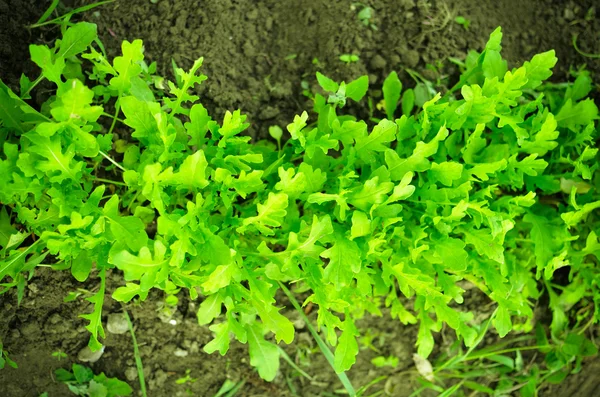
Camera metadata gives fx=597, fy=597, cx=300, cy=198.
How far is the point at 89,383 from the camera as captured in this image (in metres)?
1.91

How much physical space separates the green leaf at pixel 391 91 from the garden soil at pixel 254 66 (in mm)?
122

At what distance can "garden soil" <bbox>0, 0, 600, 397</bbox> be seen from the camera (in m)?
1.86

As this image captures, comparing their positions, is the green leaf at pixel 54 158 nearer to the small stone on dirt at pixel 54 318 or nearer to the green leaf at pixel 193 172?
the green leaf at pixel 193 172

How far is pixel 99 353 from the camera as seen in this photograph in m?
1.92

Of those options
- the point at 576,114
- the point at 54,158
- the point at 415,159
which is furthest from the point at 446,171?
the point at 54,158

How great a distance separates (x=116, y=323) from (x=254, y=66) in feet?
3.13

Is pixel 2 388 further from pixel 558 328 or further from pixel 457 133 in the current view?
pixel 558 328

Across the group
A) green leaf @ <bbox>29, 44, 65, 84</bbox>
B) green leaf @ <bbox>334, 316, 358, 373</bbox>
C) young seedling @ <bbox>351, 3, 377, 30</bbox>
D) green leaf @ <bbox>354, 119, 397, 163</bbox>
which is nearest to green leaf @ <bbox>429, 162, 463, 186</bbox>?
green leaf @ <bbox>354, 119, 397, 163</bbox>

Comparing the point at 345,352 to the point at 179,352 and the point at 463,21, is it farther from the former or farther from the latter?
the point at 463,21

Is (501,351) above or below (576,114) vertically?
below

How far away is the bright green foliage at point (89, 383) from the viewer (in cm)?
190

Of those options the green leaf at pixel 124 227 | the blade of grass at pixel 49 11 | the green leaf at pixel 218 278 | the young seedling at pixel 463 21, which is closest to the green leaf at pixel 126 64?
the green leaf at pixel 124 227

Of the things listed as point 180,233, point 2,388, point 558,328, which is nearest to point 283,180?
point 180,233

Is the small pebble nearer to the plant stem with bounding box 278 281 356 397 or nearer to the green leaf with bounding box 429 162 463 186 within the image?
the plant stem with bounding box 278 281 356 397
